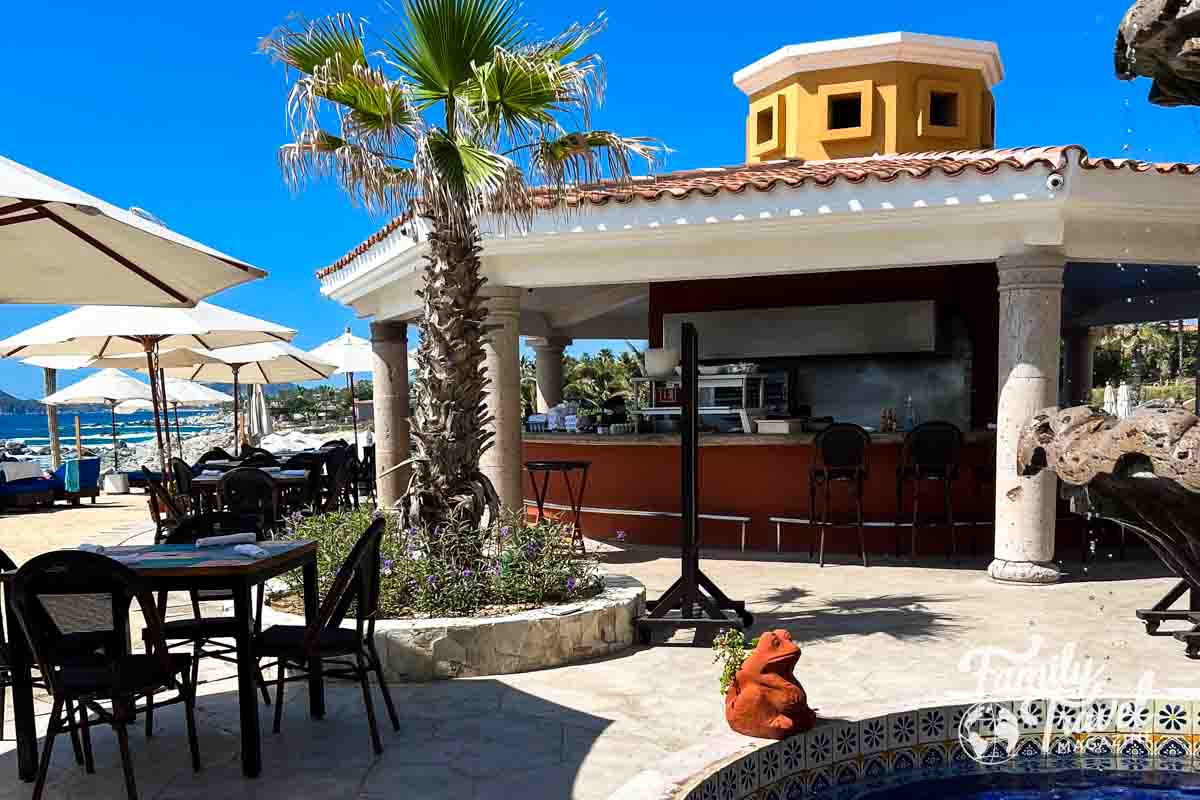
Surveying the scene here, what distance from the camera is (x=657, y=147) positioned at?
669 centimetres

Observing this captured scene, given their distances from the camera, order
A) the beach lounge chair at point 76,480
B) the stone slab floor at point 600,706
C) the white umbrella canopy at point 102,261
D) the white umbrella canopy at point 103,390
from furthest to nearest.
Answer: the white umbrella canopy at point 103,390, the beach lounge chair at point 76,480, the white umbrella canopy at point 102,261, the stone slab floor at point 600,706

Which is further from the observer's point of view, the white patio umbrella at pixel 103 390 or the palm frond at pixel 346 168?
the white patio umbrella at pixel 103 390

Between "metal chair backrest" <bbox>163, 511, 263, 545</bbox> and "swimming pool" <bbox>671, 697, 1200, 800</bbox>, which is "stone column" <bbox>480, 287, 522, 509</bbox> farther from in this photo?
"swimming pool" <bbox>671, 697, 1200, 800</bbox>

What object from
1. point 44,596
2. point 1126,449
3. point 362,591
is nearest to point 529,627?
point 362,591

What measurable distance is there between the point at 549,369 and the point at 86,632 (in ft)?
51.4

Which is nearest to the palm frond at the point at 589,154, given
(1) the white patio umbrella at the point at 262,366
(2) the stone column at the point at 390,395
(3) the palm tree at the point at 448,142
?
(3) the palm tree at the point at 448,142

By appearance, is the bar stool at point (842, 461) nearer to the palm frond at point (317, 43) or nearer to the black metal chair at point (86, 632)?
the palm frond at point (317, 43)

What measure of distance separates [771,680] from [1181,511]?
1916mm

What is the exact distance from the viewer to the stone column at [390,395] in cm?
1257

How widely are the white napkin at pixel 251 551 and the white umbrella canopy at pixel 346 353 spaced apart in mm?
11736

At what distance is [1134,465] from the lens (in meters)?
2.69

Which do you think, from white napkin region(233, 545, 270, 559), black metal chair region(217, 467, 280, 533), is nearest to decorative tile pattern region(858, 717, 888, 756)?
white napkin region(233, 545, 270, 559)

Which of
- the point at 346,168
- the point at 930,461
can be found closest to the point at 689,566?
the point at 346,168

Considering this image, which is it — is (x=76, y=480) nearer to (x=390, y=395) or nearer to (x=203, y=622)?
(x=390, y=395)
